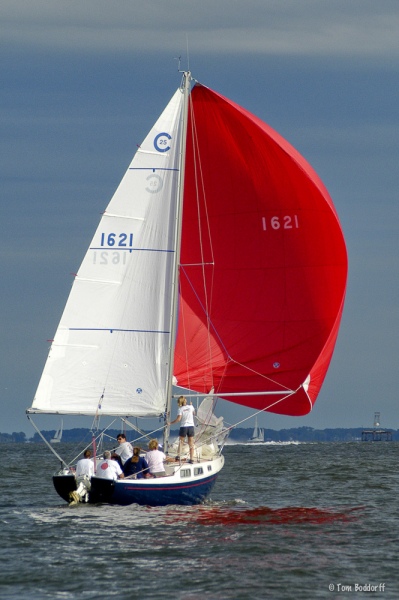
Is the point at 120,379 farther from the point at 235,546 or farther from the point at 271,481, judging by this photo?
the point at 271,481

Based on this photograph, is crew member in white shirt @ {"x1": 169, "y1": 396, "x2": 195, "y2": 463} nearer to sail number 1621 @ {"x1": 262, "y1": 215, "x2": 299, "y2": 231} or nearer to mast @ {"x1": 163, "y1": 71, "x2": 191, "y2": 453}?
mast @ {"x1": 163, "y1": 71, "x2": 191, "y2": 453}

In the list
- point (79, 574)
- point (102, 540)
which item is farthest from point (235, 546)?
point (79, 574)

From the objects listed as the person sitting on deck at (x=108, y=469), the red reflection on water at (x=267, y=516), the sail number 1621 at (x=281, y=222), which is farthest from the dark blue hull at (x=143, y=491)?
the sail number 1621 at (x=281, y=222)

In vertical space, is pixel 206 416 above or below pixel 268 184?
below

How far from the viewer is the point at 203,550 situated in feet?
66.4

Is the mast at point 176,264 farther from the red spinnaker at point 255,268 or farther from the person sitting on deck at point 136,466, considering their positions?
the person sitting on deck at point 136,466

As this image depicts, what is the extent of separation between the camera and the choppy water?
17.1 m

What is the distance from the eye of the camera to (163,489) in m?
24.0

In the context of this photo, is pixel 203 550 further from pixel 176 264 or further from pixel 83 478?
pixel 176 264

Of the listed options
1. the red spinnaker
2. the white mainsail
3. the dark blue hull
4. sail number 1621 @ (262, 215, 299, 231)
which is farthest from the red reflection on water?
sail number 1621 @ (262, 215, 299, 231)

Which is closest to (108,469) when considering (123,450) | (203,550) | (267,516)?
(123,450)

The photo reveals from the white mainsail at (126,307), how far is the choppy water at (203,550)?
8.58 feet

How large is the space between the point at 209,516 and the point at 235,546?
370 centimetres

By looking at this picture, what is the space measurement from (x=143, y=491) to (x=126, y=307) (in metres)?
4.52
